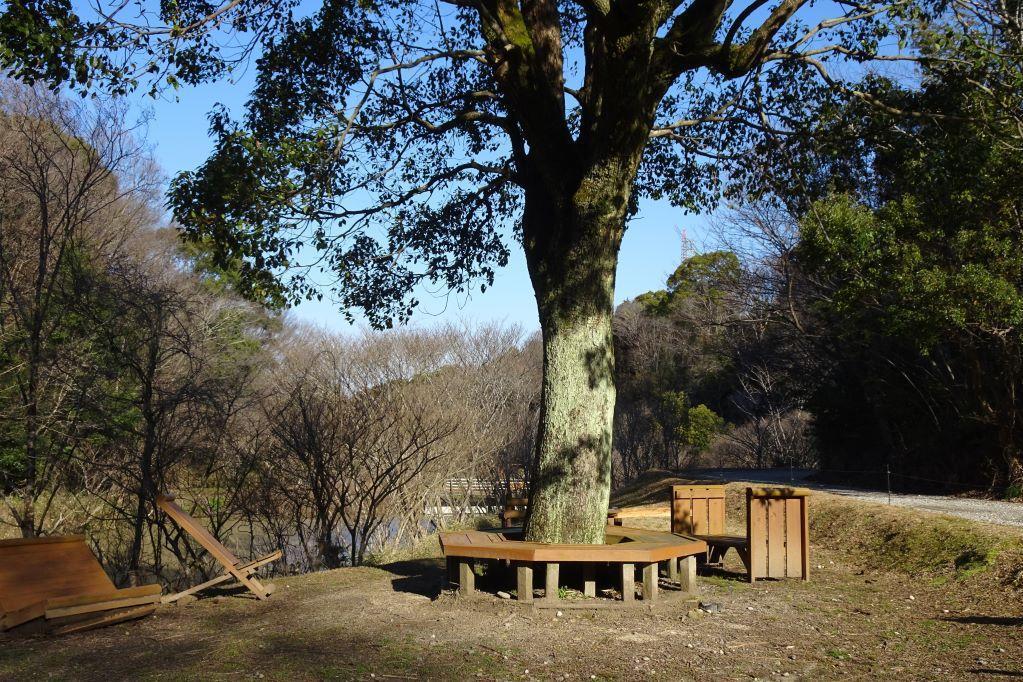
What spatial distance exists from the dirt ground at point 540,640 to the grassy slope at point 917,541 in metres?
0.75

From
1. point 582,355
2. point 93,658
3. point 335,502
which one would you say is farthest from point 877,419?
point 93,658

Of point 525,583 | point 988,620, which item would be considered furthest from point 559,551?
point 988,620

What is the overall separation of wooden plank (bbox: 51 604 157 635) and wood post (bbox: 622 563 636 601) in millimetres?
3857

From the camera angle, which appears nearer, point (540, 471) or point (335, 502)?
point (540, 471)

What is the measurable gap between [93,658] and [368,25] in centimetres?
731

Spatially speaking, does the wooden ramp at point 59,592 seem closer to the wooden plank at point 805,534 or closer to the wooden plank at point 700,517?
the wooden plank at point 700,517

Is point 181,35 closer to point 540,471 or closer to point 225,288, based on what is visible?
point 540,471

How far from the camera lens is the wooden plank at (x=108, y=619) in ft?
22.1

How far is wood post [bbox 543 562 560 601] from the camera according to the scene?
282 inches

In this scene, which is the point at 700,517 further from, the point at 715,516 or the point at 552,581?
the point at 552,581

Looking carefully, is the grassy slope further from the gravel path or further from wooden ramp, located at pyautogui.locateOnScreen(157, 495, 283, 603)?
wooden ramp, located at pyautogui.locateOnScreen(157, 495, 283, 603)

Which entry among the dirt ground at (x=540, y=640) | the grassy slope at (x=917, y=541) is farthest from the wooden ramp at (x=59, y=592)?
the grassy slope at (x=917, y=541)

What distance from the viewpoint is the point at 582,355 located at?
7.84 m

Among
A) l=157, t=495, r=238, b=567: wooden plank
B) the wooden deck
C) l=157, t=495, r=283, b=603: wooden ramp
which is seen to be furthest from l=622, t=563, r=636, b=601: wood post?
l=157, t=495, r=238, b=567: wooden plank
